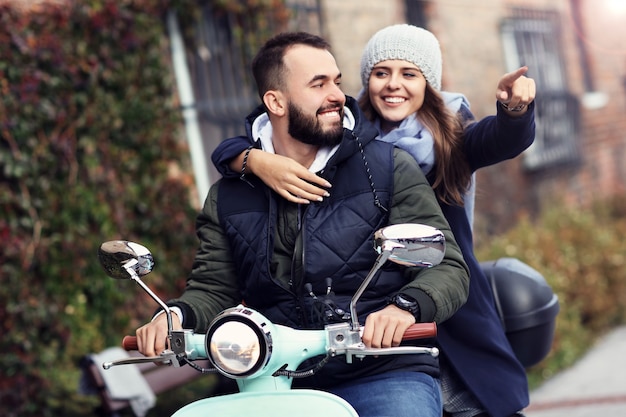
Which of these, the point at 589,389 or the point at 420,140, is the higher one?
the point at 420,140

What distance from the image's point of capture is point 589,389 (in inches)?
245

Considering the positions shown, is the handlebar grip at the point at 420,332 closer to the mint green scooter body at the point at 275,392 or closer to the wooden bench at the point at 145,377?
the mint green scooter body at the point at 275,392

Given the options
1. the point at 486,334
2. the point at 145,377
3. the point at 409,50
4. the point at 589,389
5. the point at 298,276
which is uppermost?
the point at 409,50

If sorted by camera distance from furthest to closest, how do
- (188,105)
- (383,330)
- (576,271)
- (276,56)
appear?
(576,271) → (188,105) → (276,56) → (383,330)

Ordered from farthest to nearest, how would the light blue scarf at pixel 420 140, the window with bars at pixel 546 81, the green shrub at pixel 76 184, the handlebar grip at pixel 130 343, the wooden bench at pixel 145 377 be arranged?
the window with bars at pixel 546 81 < the green shrub at pixel 76 184 < the wooden bench at pixel 145 377 < the light blue scarf at pixel 420 140 < the handlebar grip at pixel 130 343

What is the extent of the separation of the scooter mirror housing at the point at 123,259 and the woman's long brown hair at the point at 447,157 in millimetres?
1037

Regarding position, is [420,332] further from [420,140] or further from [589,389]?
[589,389]

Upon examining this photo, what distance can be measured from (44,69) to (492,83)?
19.8 feet

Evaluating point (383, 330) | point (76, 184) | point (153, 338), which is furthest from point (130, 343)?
point (76, 184)

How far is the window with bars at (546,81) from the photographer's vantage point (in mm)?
11047

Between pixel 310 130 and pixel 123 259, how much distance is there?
69cm

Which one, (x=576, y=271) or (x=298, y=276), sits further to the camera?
(x=576, y=271)

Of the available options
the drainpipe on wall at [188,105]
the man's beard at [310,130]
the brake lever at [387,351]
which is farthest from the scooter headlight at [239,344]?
the drainpipe on wall at [188,105]

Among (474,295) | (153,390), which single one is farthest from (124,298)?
(474,295)
